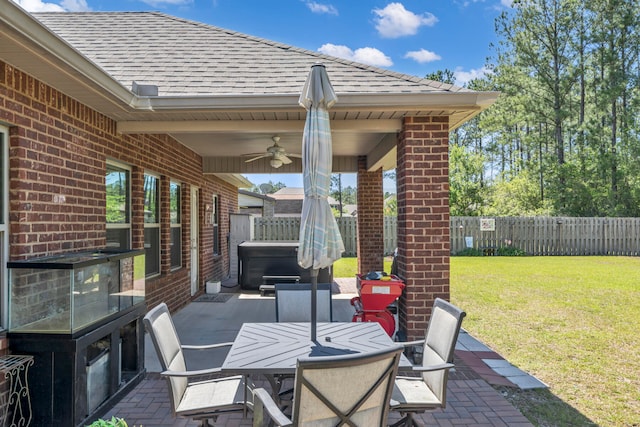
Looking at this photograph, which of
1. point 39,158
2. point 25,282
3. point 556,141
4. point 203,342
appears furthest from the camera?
point 556,141

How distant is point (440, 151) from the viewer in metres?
4.84

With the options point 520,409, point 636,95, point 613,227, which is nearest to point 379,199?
point 520,409

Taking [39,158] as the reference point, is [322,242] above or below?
below

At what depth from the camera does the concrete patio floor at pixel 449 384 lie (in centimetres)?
341

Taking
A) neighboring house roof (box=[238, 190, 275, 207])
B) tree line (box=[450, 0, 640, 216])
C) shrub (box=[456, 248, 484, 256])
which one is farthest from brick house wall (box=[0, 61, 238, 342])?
tree line (box=[450, 0, 640, 216])

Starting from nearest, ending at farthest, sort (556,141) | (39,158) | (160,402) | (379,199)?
(39,158)
(160,402)
(379,199)
(556,141)

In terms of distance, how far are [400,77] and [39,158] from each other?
3.85m

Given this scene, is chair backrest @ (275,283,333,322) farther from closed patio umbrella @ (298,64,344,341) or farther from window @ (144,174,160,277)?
window @ (144,174,160,277)

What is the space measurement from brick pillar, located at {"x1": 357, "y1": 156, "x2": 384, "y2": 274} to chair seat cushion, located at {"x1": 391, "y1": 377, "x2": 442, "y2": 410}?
601 cm

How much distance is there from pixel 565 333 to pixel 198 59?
6.57m

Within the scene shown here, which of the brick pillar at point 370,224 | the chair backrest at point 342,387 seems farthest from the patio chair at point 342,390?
the brick pillar at point 370,224

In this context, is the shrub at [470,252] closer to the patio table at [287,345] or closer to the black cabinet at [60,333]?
the patio table at [287,345]

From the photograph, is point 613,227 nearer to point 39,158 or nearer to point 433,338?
point 433,338

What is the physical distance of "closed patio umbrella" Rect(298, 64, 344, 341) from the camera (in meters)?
3.31
